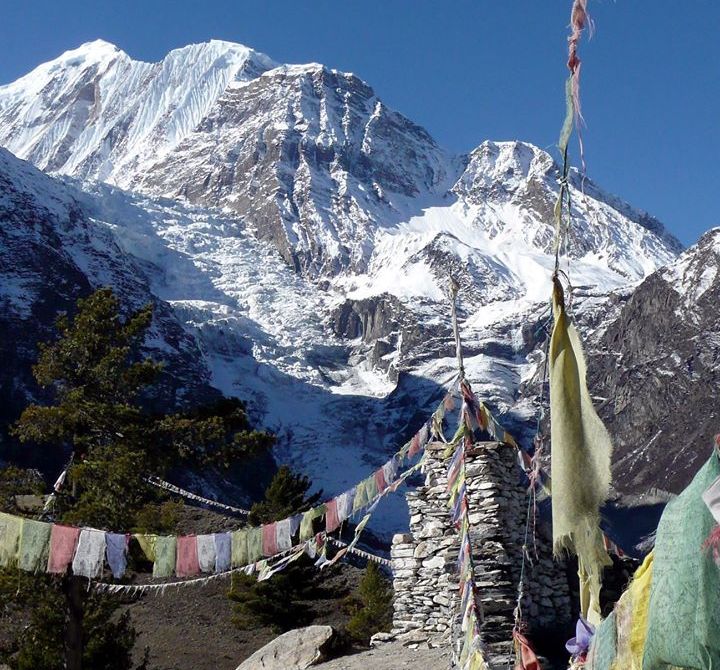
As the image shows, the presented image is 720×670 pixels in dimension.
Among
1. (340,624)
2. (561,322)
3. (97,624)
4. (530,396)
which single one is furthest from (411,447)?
(530,396)

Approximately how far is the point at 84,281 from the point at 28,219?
1875 centimetres

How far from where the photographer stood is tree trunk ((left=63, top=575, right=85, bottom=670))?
1377 centimetres

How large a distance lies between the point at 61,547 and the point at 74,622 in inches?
90.3

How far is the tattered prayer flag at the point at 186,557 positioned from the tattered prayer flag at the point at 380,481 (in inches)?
111

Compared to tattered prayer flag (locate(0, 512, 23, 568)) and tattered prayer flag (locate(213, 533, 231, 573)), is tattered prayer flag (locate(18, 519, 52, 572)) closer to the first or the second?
tattered prayer flag (locate(0, 512, 23, 568))

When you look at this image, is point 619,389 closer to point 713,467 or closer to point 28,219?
point 28,219

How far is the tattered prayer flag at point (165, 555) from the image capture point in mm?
13228

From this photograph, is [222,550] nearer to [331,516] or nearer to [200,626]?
[331,516]

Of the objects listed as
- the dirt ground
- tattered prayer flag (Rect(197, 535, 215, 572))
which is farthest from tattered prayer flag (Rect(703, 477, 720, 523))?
the dirt ground

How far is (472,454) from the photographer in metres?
12.3

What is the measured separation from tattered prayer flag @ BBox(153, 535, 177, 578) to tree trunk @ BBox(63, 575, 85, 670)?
1.42m

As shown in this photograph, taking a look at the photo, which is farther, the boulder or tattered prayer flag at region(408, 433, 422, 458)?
the boulder

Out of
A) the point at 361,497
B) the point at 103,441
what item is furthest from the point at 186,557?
the point at 103,441

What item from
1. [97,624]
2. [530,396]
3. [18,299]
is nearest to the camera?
[97,624]
